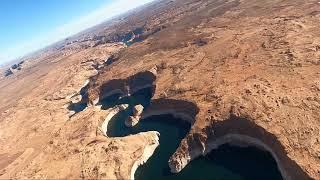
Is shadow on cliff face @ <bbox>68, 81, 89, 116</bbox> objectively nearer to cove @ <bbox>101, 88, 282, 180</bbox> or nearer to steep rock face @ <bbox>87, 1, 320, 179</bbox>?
steep rock face @ <bbox>87, 1, 320, 179</bbox>

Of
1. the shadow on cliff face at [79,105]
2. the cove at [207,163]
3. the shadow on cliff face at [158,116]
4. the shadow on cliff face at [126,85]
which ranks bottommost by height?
the shadow on cliff face at [79,105]

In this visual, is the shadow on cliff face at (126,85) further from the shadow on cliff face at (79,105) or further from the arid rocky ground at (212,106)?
the shadow on cliff face at (79,105)

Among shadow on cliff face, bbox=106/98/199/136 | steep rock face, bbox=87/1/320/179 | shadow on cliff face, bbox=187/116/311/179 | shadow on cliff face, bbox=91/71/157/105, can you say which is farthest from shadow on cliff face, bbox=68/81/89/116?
shadow on cliff face, bbox=187/116/311/179

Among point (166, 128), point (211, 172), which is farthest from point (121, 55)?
point (211, 172)

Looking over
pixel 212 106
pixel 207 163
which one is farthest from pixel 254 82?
pixel 207 163

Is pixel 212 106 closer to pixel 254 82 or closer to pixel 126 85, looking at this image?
pixel 254 82

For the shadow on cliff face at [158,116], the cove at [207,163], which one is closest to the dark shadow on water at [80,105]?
the shadow on cliff face at [158,116]

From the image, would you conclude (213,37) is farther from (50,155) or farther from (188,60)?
(50,155)
